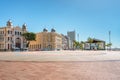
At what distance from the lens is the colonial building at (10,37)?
8575 cm

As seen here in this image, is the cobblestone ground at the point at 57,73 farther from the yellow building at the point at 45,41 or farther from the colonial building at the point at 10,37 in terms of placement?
the yellow building at the point at 45,41

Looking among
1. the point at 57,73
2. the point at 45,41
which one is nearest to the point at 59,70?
the point at 57,73

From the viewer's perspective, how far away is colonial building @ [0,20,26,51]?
281ft

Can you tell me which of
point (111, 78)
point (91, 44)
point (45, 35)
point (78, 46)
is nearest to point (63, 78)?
point (111, 78)

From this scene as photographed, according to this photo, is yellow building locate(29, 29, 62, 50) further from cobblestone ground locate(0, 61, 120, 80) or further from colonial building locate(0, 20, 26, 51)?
cobblestone ground locate(0, 61, 120, 80)

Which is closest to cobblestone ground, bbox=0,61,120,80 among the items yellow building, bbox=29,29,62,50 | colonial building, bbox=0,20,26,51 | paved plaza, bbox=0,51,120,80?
paved plaza, bbox=0,51,120,80

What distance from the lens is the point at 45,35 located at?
118 metres

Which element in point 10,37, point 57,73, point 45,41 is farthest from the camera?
point 45,41

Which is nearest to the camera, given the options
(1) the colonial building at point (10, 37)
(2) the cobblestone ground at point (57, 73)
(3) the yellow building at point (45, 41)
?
(2) the cobblestone ground at point (57, 73)

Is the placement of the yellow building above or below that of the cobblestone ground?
above

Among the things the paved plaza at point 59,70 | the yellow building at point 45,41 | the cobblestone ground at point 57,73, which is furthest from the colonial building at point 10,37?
the cobblestone ground at point 57,73

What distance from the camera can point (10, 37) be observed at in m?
86.2

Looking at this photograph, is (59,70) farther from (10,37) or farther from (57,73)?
(10,37)

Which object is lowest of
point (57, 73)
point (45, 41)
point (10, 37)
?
point (57, 73)
